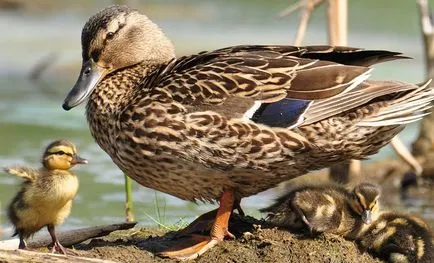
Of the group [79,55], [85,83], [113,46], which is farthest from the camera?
[79,55]

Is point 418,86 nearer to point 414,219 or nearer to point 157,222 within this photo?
point 414,219

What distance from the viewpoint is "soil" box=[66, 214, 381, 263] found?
6742 mm

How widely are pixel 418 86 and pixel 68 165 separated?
1.90 m

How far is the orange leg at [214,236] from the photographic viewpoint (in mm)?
6738

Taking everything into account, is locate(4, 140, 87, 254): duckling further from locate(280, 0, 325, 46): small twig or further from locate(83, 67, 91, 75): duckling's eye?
locate(280, 0, 325, 46): small twig

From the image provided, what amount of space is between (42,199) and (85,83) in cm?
86

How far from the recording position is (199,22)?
17250mm

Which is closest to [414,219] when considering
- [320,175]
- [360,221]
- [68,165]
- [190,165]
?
[360,221]

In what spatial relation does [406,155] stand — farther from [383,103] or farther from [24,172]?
[24,172]

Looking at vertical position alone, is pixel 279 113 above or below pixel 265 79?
below

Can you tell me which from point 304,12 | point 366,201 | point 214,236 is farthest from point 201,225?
point 304,12

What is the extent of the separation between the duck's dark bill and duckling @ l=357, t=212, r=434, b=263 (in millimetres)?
1691

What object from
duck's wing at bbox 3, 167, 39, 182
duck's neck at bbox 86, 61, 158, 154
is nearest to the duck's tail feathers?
duck's neck at bbox 86, 61, 158, 154

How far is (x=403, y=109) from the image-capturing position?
6.87 meters
